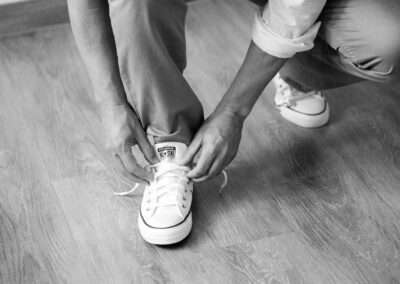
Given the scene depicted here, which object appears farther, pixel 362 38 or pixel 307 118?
pixel 307 118

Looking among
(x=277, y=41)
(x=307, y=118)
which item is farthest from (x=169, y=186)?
(x=307, y=118)

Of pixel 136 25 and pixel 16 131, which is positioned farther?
pixel 16 131

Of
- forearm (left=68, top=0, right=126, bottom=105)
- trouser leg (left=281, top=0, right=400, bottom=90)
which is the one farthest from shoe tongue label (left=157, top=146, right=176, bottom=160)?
trouser leg (left=281, top=0, right=400, bottom=90)

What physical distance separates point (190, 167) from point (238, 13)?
0.92 meters

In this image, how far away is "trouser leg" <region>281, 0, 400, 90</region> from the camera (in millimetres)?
1345

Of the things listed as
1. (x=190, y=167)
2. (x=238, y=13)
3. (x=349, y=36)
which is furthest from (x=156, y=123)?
(x=238, y=13)

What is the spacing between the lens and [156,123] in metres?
1.33

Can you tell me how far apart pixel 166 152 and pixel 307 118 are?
1.48 feet

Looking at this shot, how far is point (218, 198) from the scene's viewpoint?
1.45 m

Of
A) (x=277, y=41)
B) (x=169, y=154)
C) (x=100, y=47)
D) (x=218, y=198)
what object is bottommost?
(x=218, y=198)

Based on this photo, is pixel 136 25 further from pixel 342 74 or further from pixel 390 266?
pixel 390 266

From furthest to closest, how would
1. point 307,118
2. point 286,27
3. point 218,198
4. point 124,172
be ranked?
point 307,118, point 218,198, point 124,172, point 286,27

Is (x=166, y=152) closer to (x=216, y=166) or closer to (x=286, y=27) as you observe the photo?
(x=216, y=166)

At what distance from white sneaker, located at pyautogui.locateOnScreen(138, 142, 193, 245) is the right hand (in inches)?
1.7
